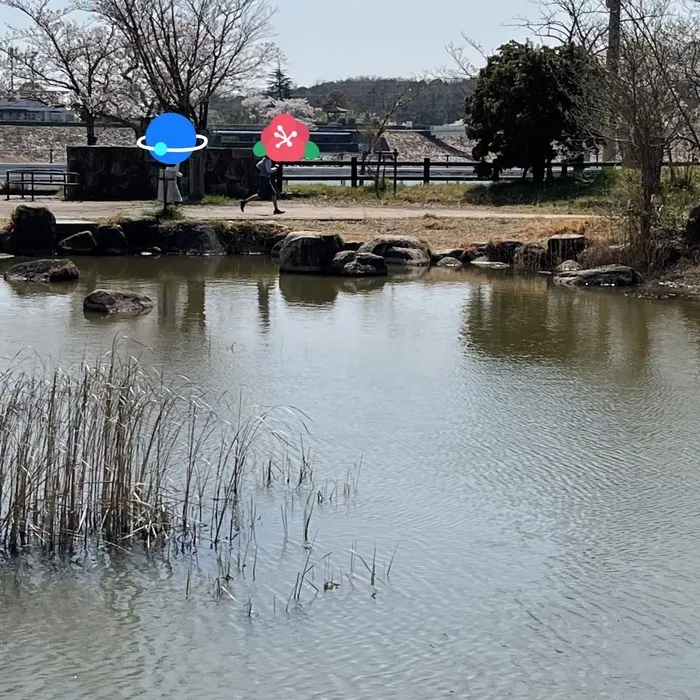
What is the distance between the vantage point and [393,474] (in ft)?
26.0

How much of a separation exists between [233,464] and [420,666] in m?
2.64

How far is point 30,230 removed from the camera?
18891 mm

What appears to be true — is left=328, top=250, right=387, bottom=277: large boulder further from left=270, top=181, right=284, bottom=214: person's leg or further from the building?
the building

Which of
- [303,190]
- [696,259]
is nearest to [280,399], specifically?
[696,259]

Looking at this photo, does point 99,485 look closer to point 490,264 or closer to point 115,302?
point 115,302

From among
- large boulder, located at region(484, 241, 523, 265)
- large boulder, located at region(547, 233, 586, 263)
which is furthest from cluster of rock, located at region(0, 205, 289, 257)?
large boulder, located at region(547, 233, 586, 263)

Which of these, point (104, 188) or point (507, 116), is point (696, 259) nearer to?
point (507, 116)

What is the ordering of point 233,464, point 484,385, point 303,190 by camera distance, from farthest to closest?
point 303,190, point 484,385, point 233,464

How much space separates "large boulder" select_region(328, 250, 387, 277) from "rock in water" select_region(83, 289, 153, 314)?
4131mm

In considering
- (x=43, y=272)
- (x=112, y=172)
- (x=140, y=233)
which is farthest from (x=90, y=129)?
(x=43, y=272)

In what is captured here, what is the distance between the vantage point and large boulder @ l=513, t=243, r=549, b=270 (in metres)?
18.7

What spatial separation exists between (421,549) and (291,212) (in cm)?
1633

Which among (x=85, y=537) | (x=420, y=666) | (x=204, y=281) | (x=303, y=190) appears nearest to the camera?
(x=420, y=666)

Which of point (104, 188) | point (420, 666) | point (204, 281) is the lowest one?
point (420, 666)
